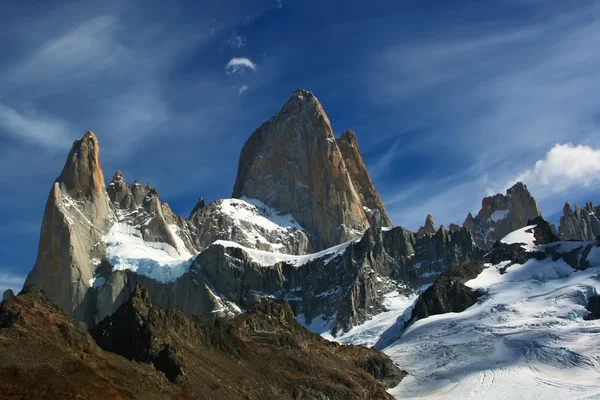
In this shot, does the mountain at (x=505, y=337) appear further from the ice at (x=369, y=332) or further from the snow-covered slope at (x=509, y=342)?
the ice at (x=369, y=332)

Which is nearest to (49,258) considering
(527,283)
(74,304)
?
(74,304)

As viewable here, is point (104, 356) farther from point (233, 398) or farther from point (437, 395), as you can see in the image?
point (437, 395)

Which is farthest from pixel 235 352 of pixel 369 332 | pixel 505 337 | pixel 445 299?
pixel 445 299

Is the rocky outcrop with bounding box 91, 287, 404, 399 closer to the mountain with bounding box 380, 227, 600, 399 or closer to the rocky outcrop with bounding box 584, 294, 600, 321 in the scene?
the mountain with bounding box 380, 227, 600, 399

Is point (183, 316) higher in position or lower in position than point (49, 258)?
lower

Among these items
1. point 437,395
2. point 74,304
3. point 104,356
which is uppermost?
point 74,304

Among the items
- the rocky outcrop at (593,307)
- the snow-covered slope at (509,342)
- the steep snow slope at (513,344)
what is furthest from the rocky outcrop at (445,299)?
the rocky outcrop at (593,307)
